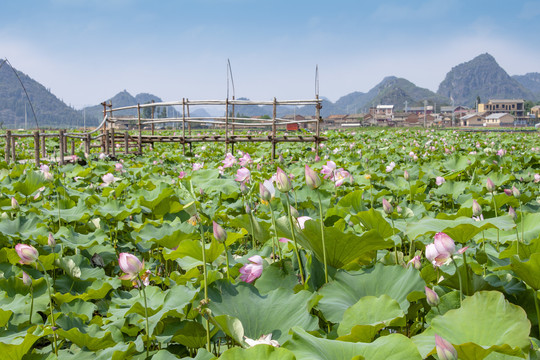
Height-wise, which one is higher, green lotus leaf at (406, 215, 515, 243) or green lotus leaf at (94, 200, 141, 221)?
green lotus leaf at (406, 215, 515, 243)

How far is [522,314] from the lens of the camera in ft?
2.59

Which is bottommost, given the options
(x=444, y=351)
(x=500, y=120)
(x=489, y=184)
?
(x=444, y=351)

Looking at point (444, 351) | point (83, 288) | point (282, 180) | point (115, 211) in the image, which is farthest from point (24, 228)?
point (444, 351)

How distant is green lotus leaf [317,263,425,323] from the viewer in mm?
987

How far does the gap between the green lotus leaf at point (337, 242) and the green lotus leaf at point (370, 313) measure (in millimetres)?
189

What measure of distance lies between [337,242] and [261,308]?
0.26 metres

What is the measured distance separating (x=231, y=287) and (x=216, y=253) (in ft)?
0.92

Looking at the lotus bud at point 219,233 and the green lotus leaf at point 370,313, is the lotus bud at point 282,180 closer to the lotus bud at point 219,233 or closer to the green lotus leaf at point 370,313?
the lotus bud at point 219,233

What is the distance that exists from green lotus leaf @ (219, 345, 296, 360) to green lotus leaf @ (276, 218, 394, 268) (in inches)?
17.1

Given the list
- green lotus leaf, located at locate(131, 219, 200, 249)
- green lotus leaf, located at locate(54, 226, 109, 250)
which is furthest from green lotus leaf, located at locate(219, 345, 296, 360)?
green lotus leaf, located at locate(54, 226, 109, 250)

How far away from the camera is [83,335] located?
1056mm

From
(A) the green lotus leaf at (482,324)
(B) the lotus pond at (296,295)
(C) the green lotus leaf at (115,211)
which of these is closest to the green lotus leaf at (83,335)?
(B) the lotus pond at (296,295)

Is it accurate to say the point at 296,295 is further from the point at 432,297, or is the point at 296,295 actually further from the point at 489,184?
the point at 489,184

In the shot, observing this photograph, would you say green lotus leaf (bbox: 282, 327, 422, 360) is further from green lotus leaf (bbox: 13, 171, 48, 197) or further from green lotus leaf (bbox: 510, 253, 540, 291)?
green lotus leaf (bbox: 13, 171, 48, 197)
